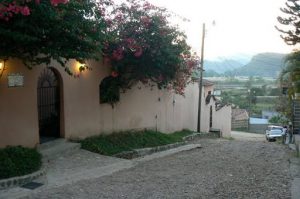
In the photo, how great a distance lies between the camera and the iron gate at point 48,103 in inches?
494

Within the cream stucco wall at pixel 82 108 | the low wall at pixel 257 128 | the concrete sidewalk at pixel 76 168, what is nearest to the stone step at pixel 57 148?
the concrete sidewalk at pixel 76 168

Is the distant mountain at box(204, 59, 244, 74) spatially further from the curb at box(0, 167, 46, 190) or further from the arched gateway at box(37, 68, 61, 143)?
the curb at box(0, 167, 46, 190)

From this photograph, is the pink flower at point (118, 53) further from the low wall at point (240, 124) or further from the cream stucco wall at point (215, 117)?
the low wall at point (240, 124)

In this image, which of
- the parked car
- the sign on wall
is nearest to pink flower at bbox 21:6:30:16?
the sign on wall

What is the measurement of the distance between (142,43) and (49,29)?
17.1 feet

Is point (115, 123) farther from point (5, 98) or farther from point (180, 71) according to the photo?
point (5, 98)

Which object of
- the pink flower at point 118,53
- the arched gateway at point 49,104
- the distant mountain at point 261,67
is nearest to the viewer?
the arched gateway at point 49,104

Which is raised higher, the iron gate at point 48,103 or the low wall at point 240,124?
the iron gate at point 48,103

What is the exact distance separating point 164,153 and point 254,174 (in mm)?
4791

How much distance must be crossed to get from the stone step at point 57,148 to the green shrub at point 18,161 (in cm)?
72

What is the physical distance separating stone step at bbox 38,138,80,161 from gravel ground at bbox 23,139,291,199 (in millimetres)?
2167

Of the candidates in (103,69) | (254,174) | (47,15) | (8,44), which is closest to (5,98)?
(8,44)

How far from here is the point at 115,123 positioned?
15078 millimetres

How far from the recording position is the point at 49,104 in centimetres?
1300
